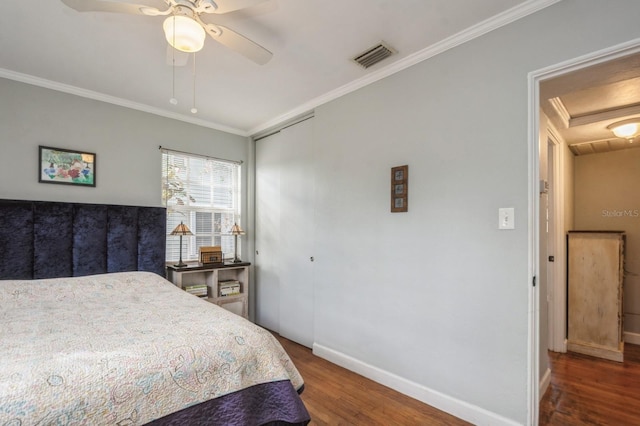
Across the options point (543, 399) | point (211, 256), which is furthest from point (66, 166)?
point (543, 399)

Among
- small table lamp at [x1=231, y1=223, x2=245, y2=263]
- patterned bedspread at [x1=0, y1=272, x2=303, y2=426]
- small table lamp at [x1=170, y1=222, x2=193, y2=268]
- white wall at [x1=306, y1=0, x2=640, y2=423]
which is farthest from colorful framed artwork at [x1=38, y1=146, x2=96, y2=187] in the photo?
white wall at [x1=306, y1=0, x2=640, y2=423]

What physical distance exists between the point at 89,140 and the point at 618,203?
18.6ft

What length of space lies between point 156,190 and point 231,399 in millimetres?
2628

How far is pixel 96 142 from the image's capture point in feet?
9.53

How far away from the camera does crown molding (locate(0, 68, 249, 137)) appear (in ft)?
8.25

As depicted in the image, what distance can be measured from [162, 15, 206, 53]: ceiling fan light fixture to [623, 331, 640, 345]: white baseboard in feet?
16.3

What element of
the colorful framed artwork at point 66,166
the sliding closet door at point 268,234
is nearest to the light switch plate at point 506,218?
the sliding closet door at point 268,234

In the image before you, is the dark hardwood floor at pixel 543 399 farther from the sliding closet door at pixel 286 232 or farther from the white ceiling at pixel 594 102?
the white ceiling at pixel 594 102

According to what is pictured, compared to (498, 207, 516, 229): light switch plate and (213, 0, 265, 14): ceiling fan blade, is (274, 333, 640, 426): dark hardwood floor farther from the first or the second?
(213, 0, 265, 14): ceiling fan blade

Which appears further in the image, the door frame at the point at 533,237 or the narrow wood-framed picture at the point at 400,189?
the narrow wood-framed picture at the point at 400,189

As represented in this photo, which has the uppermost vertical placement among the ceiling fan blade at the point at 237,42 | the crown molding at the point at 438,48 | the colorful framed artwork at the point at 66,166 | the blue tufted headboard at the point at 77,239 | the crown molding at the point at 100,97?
the crown molding at the point at 438,48

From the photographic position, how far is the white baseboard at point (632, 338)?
11.0 ft

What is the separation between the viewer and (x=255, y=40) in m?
2.11

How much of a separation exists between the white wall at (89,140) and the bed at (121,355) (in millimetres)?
313
